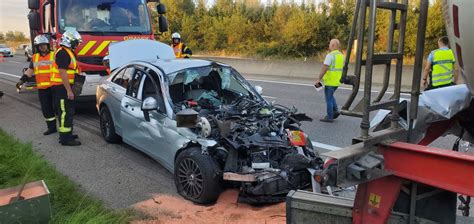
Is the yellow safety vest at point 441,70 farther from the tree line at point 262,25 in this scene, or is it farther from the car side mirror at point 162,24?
the tree line at point 262,25

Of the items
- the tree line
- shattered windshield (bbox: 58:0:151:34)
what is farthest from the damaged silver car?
the tree line

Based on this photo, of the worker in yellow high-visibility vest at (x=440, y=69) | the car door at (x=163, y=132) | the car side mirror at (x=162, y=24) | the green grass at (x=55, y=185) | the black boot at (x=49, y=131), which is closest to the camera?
the green grass at (x=55, y=185)

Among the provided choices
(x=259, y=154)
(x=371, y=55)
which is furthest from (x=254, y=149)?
(x=371, y=55)

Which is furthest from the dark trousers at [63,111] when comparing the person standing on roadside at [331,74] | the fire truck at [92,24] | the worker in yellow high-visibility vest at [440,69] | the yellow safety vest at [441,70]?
the yellow safety vest at [441,70]

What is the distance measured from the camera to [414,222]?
264cm

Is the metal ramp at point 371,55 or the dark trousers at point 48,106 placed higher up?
the metal ramp at point 371,55

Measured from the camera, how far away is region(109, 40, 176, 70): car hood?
337 inches

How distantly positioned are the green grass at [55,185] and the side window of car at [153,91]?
4.77ft

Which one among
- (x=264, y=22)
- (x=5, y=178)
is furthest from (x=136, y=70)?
(x=264, y=22)

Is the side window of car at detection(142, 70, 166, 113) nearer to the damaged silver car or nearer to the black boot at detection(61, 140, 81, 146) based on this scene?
the damaged silver car

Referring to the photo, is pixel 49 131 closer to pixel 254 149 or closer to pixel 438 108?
pixel 254 149

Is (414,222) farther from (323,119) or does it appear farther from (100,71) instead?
(100,71)

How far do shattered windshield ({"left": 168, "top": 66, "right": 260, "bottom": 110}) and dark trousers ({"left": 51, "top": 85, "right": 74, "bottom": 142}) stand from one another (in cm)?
239

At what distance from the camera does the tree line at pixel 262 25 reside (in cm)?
2716
